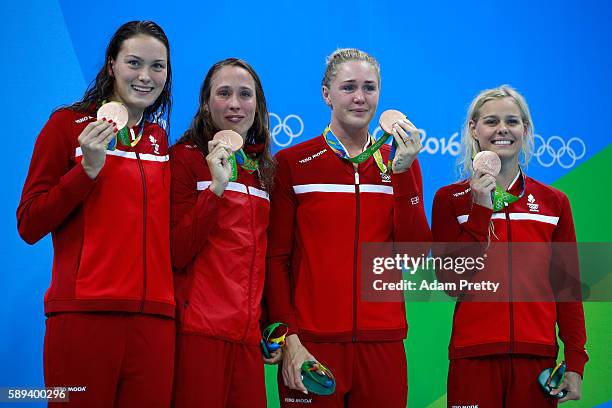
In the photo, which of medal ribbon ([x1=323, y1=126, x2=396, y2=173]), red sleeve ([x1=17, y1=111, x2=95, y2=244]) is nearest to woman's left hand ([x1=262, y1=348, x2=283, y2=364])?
medal ribbon ([x1=323, y1=126, x2=396, y2=173])

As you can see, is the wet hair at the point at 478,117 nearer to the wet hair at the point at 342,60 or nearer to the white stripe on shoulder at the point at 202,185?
the wet hair at the point at 342,60

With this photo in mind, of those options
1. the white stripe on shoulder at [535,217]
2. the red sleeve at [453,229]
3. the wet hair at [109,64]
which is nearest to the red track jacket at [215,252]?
the wet hair at [109,64]

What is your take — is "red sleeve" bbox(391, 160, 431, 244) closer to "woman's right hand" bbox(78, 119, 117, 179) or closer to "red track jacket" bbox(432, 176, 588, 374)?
"red track jacket" bbox(432, 176, 588, 374)

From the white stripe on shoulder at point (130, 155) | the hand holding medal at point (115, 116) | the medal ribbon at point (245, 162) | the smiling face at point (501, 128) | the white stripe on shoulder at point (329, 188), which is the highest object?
the smiling face at point (501, 128)

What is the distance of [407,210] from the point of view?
10.7ft

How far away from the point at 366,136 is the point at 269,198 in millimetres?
530

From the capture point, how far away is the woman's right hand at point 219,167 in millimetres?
3062

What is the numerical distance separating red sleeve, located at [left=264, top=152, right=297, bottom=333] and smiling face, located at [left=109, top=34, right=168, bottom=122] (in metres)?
0.67

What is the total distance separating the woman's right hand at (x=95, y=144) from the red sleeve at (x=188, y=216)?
0.41 m

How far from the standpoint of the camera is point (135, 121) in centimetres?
320

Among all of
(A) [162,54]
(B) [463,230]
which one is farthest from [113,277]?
(B) [463,230]

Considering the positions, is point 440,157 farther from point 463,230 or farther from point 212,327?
point 212,327

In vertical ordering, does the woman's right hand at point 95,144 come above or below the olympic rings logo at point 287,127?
below

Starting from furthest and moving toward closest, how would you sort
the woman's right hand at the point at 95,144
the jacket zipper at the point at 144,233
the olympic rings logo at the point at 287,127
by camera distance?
the olympic rings logo at the point at 287,127, the jacket zipper at the point at 144,233, the woman's right hand at the point at 95,144
